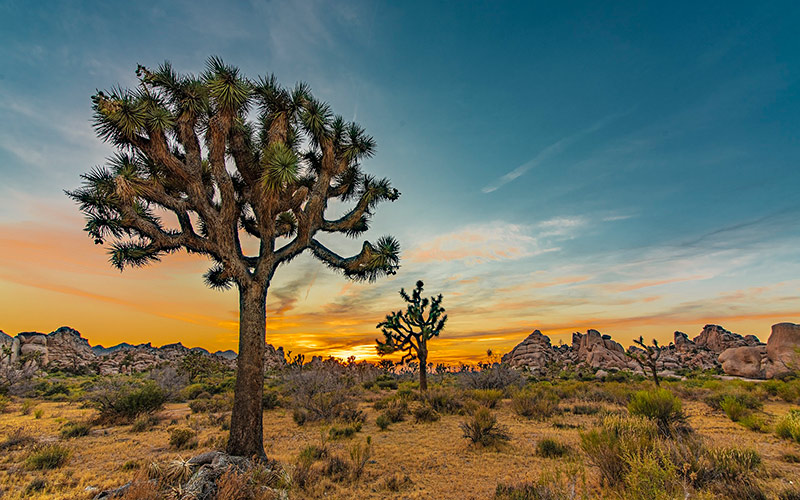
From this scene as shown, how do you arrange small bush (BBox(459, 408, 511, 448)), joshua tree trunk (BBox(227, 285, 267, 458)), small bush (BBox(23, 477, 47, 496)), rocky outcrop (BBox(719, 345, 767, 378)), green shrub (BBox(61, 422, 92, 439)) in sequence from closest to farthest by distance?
small bush (BBox(23, 477, 47, 496)), joshua tree trunk (BBox(227, 285, 267, 458)), small bush (BBox(459, 408, 511, 448)), green shrub (BBox(61, 422, 92, 439)), rocky outcrop (BBox(719, 345, 767, 378))

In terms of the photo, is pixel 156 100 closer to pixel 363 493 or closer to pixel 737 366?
pixel 363 493

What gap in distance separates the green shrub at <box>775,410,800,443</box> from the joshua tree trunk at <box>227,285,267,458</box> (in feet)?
37.3

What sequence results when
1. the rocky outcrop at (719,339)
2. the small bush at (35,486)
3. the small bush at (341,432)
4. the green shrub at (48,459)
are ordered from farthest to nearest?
1. the rocky outcrop at (719,339)
2. the small bush at (341,432)
3. the green shrub at (48,459)
4. the small bush at (35,486)

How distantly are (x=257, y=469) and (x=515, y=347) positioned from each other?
53873 millimetres

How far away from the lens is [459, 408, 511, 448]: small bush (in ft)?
27.1

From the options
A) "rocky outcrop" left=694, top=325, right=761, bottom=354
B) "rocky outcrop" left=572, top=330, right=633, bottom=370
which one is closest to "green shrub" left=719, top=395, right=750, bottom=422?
"rocky outcrop" left=572, top=330, right=633, bottom=370

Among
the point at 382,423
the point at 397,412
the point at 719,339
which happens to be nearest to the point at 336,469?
the point at 382,423

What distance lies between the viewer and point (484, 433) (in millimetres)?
8492

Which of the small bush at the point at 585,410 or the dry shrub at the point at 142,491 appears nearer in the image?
the dry shrub at the point at 142,491

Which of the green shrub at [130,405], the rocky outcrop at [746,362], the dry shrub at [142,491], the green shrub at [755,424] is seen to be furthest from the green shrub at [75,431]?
the rocky outcrop at [746,362]

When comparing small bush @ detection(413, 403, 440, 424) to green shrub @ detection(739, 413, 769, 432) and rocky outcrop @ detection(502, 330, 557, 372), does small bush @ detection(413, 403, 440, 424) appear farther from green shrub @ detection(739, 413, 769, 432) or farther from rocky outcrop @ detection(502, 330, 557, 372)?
rocky outcrop @ detection(502, 330, 557, 372)

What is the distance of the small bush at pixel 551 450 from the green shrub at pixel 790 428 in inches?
188

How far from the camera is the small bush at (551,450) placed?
7246 mm

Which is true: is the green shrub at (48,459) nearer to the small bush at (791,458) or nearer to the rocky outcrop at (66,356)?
the small bush at (791,458)
